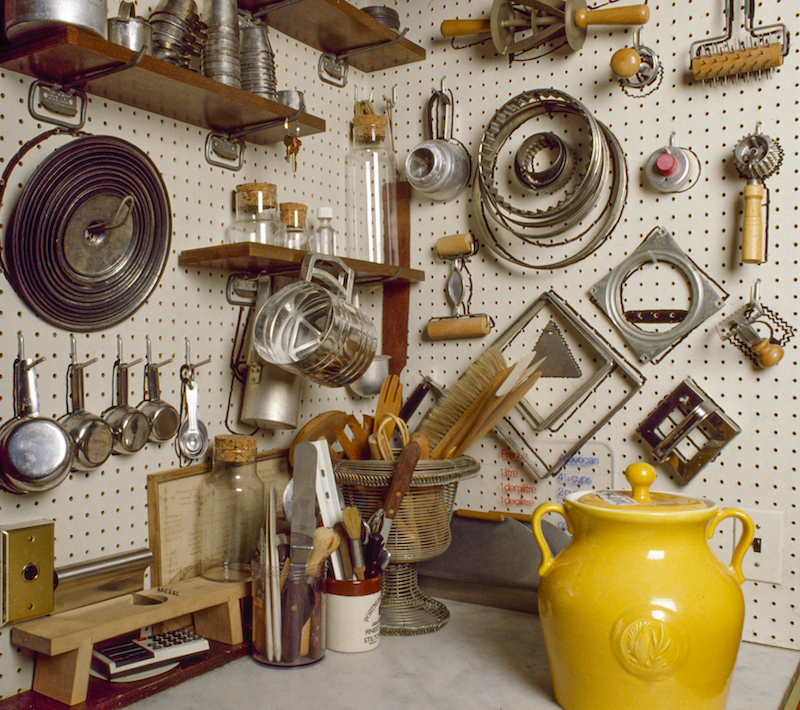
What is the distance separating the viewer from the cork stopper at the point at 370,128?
169 centimetres

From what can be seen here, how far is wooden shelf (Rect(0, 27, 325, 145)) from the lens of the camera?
0.98 metres

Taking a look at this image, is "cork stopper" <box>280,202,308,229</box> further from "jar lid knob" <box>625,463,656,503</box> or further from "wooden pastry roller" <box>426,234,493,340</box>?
"jar lid knob" <box>625,463,656,503</box>

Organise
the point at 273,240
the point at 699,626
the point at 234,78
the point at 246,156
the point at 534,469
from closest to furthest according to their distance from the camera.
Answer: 1. the point at 699,626
2. the point at 234,78
3. the point at 273,240
4. the point at 246,156
5. the point at 534,469

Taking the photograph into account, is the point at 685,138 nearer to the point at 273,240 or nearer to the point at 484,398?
the point at 484,398

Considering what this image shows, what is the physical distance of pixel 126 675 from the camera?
1.09m

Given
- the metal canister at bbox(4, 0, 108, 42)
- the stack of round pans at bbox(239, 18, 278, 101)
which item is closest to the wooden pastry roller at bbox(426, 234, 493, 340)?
the stack of round pans at bbox(239, 18, 278, 101)

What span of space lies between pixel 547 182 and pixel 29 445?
44.0 inches

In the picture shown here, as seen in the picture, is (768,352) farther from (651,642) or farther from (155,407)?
(155,407)

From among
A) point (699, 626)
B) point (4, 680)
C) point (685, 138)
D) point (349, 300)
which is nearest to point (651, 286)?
point (685, 138)

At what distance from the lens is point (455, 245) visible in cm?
169

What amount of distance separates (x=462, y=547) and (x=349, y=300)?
594 mm

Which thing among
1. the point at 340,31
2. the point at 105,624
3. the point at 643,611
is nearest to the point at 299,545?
the point at 105,624

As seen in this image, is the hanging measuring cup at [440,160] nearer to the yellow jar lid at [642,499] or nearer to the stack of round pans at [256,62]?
the stack of round pans at [256,62]

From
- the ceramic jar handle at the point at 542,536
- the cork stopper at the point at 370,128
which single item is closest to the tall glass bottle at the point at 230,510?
the ceramic jar handle at the point at 542,536
